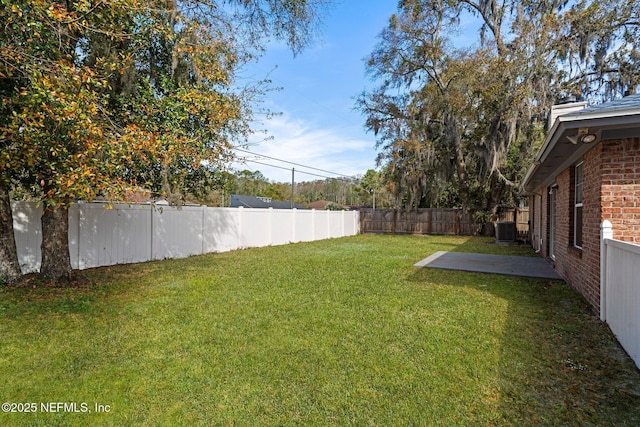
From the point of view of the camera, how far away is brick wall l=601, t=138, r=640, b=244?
372cm

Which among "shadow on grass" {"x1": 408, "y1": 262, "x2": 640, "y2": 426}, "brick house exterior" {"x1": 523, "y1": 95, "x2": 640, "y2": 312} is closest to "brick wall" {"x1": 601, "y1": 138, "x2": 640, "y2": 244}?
"brick house exterior" {"x1": 523, "y1": 95, "x2": 640, "y2": 312}

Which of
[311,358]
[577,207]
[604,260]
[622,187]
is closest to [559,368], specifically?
[604,260]

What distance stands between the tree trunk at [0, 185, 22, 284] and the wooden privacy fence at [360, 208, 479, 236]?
16460 mm

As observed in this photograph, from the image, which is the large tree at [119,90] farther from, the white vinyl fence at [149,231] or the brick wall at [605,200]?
the brick wall at [605,200]

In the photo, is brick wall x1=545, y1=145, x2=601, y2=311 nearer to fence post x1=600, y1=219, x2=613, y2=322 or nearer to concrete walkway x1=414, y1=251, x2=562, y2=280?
fence post x1=600, y1=219, x2=613, y2=322

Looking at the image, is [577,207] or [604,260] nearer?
[604,260]

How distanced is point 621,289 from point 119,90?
22.8ft

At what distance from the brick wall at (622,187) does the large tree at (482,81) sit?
10.5 m

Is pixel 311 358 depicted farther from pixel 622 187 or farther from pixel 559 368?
pixel 622 187

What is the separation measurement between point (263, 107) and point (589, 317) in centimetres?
622

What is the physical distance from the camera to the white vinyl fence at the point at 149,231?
6336 mm

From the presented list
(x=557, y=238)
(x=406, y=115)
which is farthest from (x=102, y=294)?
(x=406, y=115)

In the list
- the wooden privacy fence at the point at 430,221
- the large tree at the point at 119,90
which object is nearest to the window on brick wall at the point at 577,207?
the large tree at the point at 119,90

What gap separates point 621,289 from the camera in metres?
3.17
